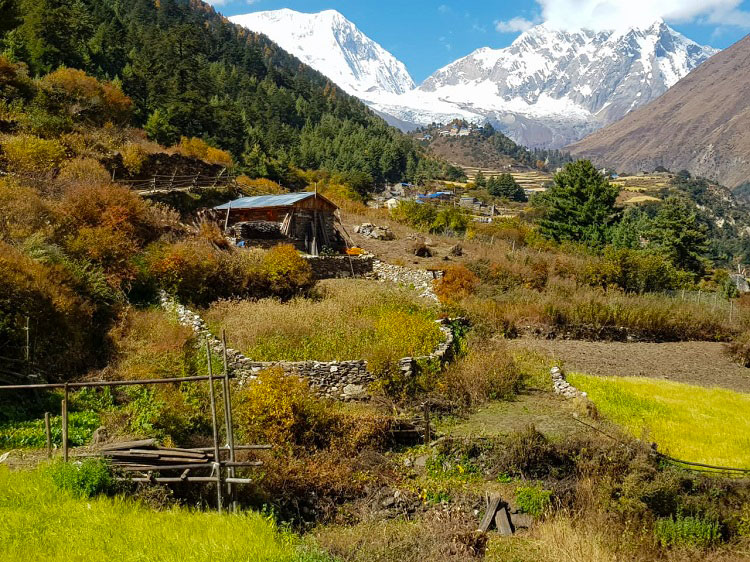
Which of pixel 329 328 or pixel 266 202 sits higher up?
pixel 266 202

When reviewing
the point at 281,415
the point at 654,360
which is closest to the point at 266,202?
the point at 654,360

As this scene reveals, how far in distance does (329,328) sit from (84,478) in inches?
409

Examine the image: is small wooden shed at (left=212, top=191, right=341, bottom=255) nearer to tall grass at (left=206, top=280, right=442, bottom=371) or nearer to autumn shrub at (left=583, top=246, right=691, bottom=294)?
tall grass at (left=206, top=280, right=442, bottom=371)

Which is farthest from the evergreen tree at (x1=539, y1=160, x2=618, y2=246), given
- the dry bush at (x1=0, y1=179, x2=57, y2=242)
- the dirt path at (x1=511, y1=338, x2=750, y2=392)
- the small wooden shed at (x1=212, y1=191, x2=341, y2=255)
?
the dry bush at (x1=0, y1=179, x2=57, y2=242)

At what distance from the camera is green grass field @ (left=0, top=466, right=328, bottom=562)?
6.36 m

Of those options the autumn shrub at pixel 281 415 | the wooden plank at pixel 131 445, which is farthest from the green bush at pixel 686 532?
the wooden plank at pixel 131 445

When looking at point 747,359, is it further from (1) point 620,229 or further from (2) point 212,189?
(2) point 212,189

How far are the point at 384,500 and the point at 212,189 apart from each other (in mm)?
27747

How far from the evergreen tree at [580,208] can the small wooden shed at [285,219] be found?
67.5ft

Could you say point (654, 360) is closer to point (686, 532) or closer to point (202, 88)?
point (686, 532)

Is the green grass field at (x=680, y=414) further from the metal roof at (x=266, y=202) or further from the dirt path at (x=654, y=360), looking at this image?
the metal roof at (x=266, y=202)

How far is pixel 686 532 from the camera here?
9.47 metres

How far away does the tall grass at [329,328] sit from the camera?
15656mm

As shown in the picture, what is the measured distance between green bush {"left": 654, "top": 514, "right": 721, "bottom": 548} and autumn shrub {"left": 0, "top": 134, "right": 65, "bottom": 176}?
25.6 metres
